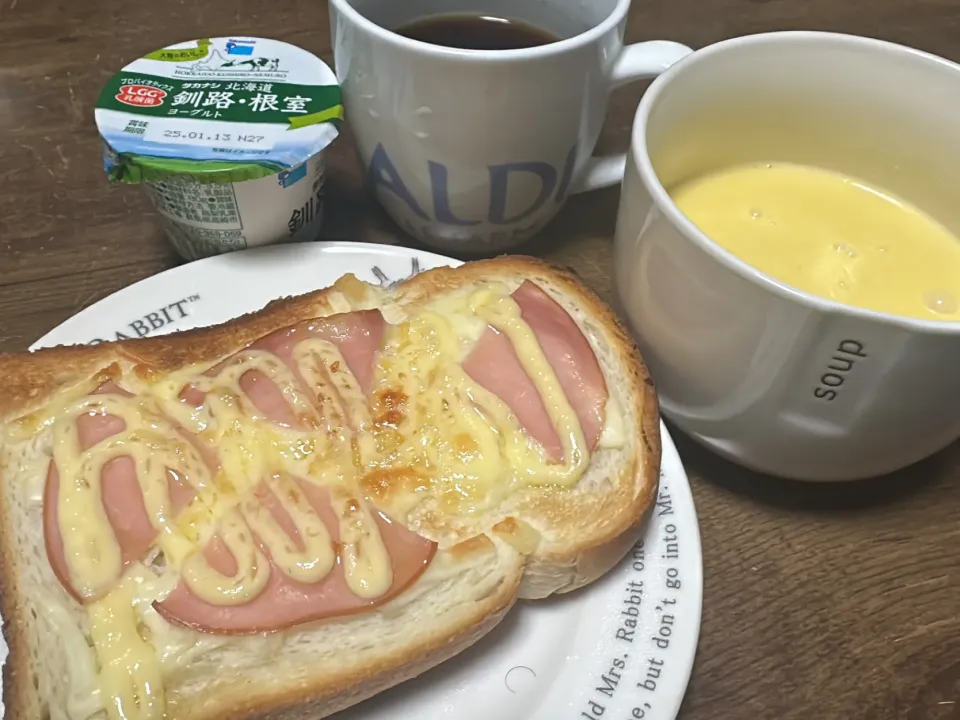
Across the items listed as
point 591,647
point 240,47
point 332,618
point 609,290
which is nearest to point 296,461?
point 332,618

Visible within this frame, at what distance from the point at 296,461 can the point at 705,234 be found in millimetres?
585

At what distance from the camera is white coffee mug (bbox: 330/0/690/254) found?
111cm

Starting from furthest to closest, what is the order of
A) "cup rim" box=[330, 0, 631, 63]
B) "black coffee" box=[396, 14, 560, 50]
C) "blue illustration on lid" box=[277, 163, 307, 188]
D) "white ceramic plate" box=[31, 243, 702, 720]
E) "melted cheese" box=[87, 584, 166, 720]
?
"black coffee" box=[396, 14, 560, 50], "blue illustration on lid" box=[277, 163, 307, 188], "cup rim" box=[330, 0, 631, 63], "white ceramic plate" box=[31, 243, 702, 720], "melted cheese" box=[87, 584, 166, 720]

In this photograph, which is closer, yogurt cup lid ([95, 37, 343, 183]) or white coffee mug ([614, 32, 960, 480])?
white coffee mug ([614, 32, 960, 480])

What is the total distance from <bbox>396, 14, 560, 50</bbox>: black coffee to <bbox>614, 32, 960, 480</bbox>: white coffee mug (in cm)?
30

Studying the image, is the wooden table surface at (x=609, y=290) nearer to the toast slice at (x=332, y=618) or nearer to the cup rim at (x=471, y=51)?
the toast slice at (x=332, y=618)

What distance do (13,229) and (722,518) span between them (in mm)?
1212

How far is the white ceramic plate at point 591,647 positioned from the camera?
97cm

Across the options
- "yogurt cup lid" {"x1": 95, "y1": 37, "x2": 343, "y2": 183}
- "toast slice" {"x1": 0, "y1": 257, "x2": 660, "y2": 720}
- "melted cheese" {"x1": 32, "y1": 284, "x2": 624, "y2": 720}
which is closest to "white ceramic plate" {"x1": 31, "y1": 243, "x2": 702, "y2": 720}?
"toast slice" {"x1": 0, "y1": 257, "x2": 660, "y2": 720}

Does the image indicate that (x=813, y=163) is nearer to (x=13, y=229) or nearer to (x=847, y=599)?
(x=847, y=599)

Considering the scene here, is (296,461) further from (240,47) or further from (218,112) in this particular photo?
(240,47)

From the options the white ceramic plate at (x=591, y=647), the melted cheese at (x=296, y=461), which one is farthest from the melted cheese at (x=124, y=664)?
the white ceramic plate at (x=591, y=647)

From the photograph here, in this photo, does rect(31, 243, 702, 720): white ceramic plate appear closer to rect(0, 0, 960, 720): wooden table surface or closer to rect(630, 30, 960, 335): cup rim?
rect(0, 0, 960, 720): wooden table surface

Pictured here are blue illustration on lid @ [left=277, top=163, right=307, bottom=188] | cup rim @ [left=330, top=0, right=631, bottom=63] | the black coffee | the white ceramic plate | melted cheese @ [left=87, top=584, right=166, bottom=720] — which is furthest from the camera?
the black coffee
